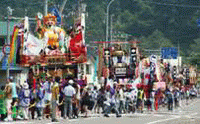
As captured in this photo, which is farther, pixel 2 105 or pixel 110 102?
pixel 110 102

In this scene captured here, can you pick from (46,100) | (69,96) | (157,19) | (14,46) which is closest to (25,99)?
(46,100)

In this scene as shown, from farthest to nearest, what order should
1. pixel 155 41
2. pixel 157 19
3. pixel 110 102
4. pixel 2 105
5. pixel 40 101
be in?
pixel 157 19 < pixel 155 41 < pixel 110 102 < pixel 40 101 < pixel 2 105

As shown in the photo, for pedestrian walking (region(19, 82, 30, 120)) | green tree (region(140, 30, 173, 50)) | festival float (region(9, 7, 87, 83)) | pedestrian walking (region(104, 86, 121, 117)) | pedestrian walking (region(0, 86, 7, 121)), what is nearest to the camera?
pedestrian walking (region(0, 86, 7, 121))

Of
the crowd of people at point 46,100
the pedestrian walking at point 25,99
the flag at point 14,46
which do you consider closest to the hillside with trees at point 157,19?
the flag at point 14,46

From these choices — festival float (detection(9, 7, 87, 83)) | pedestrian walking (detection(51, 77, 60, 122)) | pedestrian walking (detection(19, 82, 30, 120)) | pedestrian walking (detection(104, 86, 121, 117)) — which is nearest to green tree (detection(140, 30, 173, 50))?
festival float (detection(9, 7, 87, 83))

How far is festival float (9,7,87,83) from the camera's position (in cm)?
3797

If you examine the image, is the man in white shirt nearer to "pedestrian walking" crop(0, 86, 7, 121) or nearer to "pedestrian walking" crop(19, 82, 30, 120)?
"pedestrian walking" crop(19, 82, 30, 120)

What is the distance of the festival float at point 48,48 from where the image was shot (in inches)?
1495

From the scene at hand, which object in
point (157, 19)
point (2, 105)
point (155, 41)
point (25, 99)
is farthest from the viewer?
point (157, 19)

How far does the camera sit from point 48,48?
3888 centimetres

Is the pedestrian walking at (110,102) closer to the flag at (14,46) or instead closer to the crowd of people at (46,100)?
the crowd of people at (46,100)

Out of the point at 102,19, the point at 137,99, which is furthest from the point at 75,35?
the point at 102,19

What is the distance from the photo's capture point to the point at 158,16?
12456cm

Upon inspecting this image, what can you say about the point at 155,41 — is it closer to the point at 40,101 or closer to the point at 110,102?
the point at 110,102
